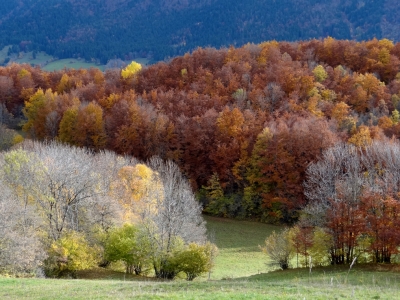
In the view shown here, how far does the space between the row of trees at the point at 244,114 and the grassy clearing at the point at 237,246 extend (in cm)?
325

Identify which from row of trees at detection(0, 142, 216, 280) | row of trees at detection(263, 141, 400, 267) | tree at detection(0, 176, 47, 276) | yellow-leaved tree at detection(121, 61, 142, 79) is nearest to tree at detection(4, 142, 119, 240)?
row of trees at detection(0, 142, 216, 280)

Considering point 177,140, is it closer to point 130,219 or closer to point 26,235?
point 130,219

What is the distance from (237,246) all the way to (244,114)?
2686 cm

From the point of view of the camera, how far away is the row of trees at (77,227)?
114ft

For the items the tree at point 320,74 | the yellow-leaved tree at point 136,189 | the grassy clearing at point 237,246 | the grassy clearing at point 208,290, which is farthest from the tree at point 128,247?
the tree at point 320,74

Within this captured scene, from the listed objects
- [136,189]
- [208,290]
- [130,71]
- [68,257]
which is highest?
[130,71]

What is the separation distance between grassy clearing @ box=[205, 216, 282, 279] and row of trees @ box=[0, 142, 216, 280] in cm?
398

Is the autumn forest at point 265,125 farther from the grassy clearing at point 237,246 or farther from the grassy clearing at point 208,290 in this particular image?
the grassy clearing at point 208,290

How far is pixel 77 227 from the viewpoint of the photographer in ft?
130

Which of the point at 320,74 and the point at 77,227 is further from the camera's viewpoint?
the point at 320,74

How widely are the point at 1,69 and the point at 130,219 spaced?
102m

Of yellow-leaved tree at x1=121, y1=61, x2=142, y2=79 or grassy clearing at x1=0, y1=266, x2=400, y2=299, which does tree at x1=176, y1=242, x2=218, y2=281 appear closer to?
grassy clearing at x1=0, y1=266, x2=400, y2=299

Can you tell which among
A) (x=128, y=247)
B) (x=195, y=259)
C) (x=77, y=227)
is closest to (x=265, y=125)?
(x=195, y=259)

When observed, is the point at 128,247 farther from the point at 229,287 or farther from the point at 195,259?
the point at 229,287
